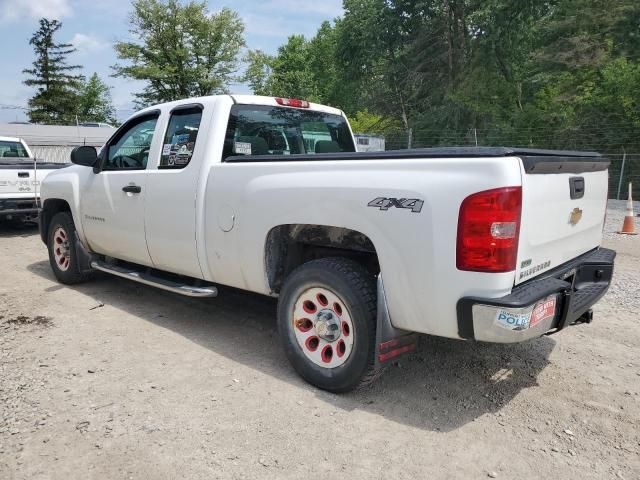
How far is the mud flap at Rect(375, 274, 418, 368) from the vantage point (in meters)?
3.10

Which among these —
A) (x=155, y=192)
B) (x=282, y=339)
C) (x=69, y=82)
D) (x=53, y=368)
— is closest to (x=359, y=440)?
(x=282, y=339)

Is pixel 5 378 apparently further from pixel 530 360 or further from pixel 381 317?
pixel 530 360

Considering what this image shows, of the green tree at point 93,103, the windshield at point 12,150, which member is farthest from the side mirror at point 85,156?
the green tree at point 93,103

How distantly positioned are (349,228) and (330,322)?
0.63m

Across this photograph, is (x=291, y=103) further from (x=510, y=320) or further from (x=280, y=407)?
(x=510, y=320)

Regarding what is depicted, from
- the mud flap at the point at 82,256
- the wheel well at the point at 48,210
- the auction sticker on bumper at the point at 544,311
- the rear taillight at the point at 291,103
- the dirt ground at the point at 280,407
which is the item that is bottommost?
the dirt ground at the point at 280,407

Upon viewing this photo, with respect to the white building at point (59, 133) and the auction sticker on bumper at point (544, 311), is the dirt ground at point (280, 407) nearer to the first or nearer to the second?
the auction sticker on bumper at point (544, 311)

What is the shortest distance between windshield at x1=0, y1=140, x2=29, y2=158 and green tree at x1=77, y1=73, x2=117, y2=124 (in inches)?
1846

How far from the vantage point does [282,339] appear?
368 cm

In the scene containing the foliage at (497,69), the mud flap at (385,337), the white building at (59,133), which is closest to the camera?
the mud flap at (385,337)

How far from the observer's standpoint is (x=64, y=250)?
6062 millimetres

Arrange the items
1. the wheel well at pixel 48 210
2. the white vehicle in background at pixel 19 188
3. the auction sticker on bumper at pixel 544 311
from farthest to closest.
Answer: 1. the white vehicle in background at pixel 19 188
2. the wheel well at pixel 48 210
3. the auction sticker on bumper at pixel 544 311

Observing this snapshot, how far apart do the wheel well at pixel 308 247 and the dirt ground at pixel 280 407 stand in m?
0.74

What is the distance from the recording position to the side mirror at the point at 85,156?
17.4 ft
